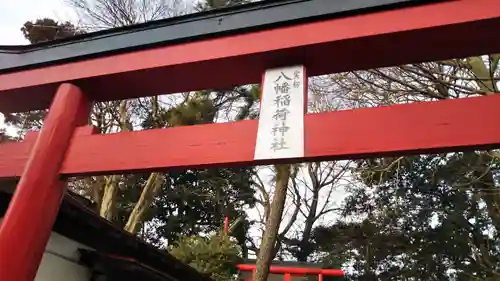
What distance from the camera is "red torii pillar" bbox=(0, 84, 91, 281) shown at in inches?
114

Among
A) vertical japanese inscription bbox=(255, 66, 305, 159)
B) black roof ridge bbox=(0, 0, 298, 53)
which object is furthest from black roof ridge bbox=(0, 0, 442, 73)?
vertical japanese inscription bbox=(255, 66, 305, 159)

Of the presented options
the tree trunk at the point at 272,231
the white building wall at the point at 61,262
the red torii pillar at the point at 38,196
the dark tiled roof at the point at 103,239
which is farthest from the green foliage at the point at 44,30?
the red torii pillar at the point at 38,196

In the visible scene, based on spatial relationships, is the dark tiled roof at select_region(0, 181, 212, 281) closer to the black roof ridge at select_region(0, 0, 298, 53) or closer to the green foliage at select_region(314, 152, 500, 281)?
the black roof ridge at select_region(0, 0, 298, 53)

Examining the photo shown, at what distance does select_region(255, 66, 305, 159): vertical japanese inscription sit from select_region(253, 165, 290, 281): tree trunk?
6021 mm

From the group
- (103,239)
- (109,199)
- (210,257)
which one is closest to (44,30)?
(109,199)

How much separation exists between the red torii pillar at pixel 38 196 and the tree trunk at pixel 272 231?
5817 mm

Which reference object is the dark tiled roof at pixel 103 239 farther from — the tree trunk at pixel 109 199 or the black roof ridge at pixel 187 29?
the tree trunk at pixel 109 199

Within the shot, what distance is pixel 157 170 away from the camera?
294cm

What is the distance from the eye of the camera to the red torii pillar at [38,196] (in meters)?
2.90

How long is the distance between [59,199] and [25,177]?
0.81 feet

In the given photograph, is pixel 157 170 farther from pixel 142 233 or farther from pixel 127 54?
pixel 142 233

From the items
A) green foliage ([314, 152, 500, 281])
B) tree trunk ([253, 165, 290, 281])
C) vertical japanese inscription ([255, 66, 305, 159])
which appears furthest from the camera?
green foliage ([314, 152, 500, 281])

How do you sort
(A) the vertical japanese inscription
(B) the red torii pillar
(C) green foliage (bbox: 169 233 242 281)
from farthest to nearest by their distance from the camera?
(C) green foliage (bbox: 169 233 242 281) → (B) the red torii pillar → (A) the vertical japanese inscription

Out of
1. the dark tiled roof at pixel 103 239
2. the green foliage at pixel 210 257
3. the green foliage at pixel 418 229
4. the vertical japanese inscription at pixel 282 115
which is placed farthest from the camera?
the green foliage at pixel 418 229
